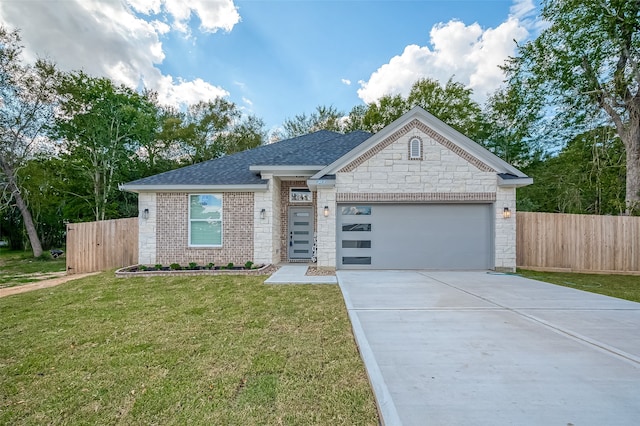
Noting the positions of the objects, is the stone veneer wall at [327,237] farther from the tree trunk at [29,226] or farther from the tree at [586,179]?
the tree trunk at [29,226]

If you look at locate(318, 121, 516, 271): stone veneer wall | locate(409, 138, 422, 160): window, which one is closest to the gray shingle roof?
locate(318, 121, 516, 271): stone veneer wall

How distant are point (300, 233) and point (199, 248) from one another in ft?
11.8

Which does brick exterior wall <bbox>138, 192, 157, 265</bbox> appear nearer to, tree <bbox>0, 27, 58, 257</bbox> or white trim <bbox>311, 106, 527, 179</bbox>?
white trim <bbox>311, 106, 527, 179</bbox>

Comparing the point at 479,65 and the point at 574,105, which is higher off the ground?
the point at 479,65

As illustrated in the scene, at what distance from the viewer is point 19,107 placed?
1538cm

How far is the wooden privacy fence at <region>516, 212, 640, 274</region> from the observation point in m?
9.42

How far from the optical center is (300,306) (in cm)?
510

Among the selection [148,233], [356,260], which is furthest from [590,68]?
[148,233]

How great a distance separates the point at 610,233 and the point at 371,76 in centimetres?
1802

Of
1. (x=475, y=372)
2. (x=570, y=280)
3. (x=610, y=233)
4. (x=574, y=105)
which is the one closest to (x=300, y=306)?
(x=475, y=372)

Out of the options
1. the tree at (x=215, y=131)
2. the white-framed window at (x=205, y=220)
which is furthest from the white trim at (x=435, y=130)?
the tree at (x=215, y=131)

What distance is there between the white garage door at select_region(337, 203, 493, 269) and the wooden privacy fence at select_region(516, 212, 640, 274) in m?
1.93

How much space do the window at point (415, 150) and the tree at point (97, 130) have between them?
17.0 m

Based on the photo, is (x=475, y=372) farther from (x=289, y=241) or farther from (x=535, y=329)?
(x=289, y=241)
